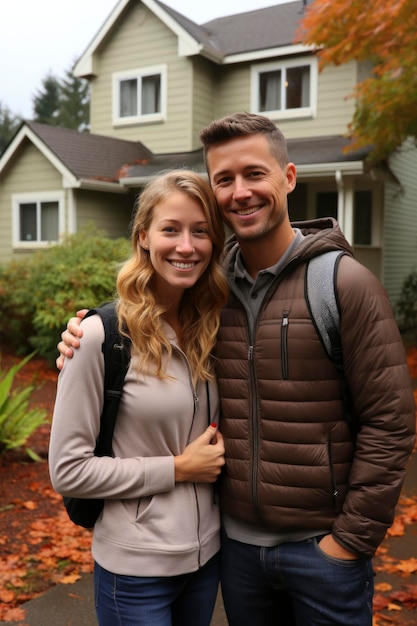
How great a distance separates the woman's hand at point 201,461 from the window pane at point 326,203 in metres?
14.3

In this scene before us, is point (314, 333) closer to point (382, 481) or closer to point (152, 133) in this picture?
point (382, 481)

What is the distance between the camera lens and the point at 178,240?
91.6 inches

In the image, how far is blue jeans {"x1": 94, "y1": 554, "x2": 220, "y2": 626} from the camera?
7.25ft

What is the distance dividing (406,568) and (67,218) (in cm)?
1350

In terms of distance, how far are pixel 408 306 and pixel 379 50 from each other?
9.04 m

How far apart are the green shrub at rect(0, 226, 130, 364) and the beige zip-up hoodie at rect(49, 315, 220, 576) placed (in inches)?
327

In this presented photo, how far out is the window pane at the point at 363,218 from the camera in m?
16.3

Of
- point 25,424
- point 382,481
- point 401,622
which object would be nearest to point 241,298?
point 382,481

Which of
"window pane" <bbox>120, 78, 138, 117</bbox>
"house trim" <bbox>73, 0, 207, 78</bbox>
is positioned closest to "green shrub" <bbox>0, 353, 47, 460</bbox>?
"house trim" <bbox>73, 0, 207, 78</bbox>

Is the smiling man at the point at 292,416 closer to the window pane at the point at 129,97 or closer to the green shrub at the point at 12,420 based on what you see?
the green shrub at the point at 12,420

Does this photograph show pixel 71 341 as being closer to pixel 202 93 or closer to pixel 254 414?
pixel 254 414

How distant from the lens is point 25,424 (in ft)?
21.2

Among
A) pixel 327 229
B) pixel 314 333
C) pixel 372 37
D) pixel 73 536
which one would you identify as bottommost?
pixel 73 536

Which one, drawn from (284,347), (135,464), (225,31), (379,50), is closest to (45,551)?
(135,464)
